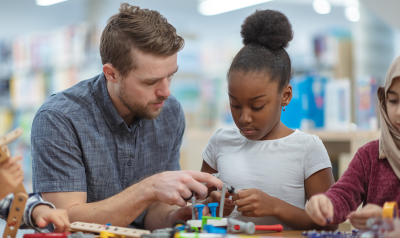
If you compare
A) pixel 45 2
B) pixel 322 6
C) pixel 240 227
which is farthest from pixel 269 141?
pixel 322 6

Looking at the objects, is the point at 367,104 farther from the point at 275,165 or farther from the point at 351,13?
the point at 351,13

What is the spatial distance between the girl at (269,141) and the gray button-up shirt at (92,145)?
293 millimetres

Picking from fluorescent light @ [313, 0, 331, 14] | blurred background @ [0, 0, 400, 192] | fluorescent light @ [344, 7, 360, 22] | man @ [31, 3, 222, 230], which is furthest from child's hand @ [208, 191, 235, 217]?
fluorescent light @ [313, 0, 331, 14]

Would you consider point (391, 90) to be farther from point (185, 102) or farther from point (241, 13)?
point (241, 13)

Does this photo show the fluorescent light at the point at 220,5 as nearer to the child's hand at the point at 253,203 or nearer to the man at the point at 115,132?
the man at the point at 115,132

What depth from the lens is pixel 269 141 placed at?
47.4 inches

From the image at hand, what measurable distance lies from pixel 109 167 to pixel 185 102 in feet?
9.04

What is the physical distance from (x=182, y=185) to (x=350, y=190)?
0.42m

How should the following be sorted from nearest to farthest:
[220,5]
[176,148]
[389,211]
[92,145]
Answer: [389,211], [92,145], [176,148], [220,5]

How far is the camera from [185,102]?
A: 4.00m

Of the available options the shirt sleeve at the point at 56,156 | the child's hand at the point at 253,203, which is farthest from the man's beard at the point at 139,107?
the child's hand at the point at 253,203

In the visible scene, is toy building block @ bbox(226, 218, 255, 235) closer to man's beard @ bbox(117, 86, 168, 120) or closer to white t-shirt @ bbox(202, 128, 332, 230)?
white t-shirt @ bbox(202, 128, 332, 230)

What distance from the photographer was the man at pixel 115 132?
1137 mm

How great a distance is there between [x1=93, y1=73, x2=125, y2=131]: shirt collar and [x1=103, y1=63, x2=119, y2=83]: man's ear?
4cm
